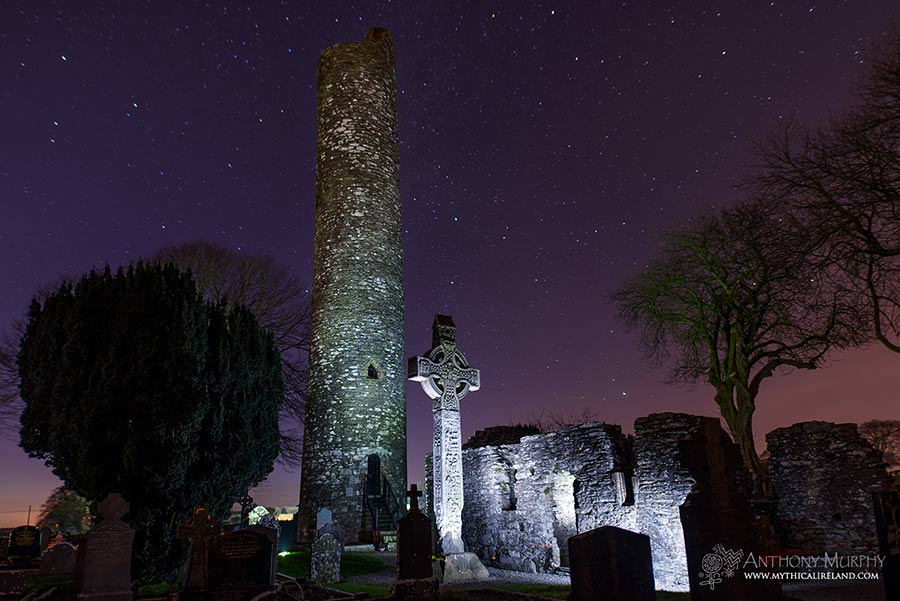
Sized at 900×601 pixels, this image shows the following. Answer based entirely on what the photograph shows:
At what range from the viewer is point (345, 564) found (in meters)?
13.4

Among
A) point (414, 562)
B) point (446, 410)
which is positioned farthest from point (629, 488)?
point (414, 562)

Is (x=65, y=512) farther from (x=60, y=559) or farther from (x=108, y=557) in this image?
(x=108, y=557)

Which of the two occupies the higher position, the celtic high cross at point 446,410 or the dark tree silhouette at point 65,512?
the celtic high cross at point 446,410

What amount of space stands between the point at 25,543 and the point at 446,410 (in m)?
10.0

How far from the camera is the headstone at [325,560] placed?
37.8 feet

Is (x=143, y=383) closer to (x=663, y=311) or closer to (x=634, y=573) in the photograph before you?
(x=634, y=573)

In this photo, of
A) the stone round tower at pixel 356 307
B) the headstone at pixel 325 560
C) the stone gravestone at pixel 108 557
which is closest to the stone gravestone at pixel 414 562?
the headstone at pixel 325 560

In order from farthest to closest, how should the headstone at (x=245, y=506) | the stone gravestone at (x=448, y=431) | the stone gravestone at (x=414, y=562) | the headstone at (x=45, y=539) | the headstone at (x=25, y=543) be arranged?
the headstone at (x=45, y=539) → the headstone at (x=245, y=506) → the headstone at (x=25, y=543) → the stone gravestone at (x=448, y=431) → the stone gravestone at (x=414, y=562)

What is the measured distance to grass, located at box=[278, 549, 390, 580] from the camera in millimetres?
12453

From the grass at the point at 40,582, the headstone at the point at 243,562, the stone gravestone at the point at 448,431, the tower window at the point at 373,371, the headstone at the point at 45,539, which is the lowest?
the grass at the point at 40,582

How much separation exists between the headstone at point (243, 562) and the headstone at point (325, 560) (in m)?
3.30

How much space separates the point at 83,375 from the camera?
34.0 ft

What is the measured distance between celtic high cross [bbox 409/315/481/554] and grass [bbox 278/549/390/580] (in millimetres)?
3060

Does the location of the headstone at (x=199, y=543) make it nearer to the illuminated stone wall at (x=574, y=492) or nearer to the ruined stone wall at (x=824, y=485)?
the illuminated stone wall at (x=574, y=492)
